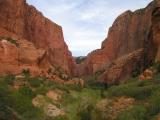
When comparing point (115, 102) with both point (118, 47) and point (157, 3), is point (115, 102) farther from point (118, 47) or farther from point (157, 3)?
point (118, 47)

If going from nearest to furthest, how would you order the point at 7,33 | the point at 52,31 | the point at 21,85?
the point at 21,85 → the point at 7,33 → the point at 52,31

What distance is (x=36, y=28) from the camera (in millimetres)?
79500

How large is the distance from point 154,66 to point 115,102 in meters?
11.7

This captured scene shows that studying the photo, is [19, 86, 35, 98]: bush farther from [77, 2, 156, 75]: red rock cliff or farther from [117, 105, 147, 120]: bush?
[77, 2, 156, 75]: red rock cliff

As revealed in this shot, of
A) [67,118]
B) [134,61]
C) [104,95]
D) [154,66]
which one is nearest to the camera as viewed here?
[67,118]

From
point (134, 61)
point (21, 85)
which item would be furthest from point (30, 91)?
point (134, 61)

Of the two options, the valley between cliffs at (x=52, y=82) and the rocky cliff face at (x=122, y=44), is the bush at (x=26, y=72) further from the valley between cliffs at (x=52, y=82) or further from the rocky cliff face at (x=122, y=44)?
the rocky cliff face at (x=122, y=44)

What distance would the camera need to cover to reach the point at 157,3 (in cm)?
6378

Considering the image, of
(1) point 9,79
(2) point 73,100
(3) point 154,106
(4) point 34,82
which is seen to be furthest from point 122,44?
(3) point 154,106

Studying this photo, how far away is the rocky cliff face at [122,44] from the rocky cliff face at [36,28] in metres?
8.43

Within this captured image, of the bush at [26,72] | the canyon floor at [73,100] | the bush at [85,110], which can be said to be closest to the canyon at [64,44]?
the bush at [26,72]

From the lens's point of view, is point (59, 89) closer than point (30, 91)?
No

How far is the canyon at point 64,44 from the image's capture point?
56.9m

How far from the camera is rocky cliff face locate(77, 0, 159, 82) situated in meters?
81.9
